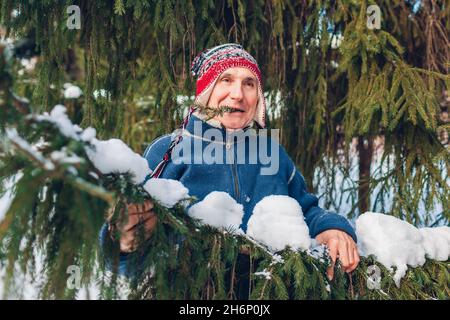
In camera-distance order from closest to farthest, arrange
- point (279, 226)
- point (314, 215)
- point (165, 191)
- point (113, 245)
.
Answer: point (113, 245), point (165, 191), point (279, 226), point (314, 215)

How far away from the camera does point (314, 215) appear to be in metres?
2.51

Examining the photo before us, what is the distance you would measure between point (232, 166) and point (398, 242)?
78 centimetres

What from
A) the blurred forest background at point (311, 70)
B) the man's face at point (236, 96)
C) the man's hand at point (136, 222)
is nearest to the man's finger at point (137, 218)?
the man's hand at point (136, 222)

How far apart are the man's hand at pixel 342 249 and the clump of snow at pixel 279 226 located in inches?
5.7

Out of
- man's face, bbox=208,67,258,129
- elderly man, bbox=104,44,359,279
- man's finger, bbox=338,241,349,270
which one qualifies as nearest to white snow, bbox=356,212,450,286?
man's finger, bbox=338,241,349,270

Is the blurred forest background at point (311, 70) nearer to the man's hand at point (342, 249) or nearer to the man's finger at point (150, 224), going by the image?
the man's hand at point (342, 249)

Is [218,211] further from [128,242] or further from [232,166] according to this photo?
[232,166]

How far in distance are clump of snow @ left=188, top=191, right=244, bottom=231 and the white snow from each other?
0.55 meters

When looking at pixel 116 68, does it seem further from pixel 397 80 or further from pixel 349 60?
pixel 397 80

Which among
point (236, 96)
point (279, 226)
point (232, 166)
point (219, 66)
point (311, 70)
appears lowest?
point (279, 226)

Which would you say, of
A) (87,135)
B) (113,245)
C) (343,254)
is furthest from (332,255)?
(87,135)

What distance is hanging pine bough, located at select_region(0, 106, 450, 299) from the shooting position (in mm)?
1346

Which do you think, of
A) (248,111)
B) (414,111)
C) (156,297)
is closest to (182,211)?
(156,297)

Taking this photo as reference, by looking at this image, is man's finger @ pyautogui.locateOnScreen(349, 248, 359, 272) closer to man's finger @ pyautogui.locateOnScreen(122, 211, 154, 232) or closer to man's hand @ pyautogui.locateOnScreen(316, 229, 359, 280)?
man's hand @ pyautogui.locateOnScreen(316, 229, 359, 280)
